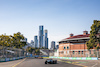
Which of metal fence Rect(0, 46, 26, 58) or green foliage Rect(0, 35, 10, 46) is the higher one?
green foliage Rect(0, 35, 10, 46)

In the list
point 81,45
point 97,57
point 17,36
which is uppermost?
point 17,36

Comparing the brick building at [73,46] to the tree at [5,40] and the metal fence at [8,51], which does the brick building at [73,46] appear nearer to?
the tree at [5,40]

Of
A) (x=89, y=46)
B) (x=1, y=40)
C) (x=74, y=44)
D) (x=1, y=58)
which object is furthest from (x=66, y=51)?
(x=1, y=58)

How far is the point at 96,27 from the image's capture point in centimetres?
7075

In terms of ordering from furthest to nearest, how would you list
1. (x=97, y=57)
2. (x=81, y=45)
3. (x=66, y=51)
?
(x=66, y=51), (x=81, y=45), (x=97, y=57)

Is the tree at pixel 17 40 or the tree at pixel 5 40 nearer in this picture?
the tree at pixel 5 40

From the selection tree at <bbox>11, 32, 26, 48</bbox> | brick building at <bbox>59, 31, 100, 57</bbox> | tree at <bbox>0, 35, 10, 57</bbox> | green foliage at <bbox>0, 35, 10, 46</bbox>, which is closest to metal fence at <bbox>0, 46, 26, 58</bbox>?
brick building at <bbox>59, 31, 100, 57</bbox>

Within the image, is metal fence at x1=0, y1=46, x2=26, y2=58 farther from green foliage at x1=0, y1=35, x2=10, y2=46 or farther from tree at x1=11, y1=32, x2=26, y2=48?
tree at x1=11, y1=32, x2=26, y2=48

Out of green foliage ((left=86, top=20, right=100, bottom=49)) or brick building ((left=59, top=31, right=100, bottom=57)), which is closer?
green foliage ((left=86, top=20, right=100, bottom=49))

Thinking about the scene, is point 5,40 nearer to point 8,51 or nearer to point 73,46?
point 73,46

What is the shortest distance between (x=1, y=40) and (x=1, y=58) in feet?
177

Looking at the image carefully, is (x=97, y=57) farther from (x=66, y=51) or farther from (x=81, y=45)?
(x=66, y=51)

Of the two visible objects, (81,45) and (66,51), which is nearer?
(81,45)

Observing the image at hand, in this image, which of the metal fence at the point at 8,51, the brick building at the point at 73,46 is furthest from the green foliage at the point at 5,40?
the metal fence at the point at 8,51
